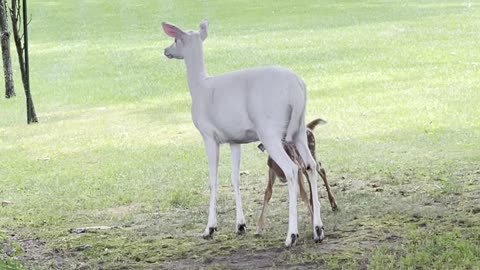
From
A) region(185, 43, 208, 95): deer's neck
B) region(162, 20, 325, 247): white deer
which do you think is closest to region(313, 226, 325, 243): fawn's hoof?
region(162, 20, 325, 247): white deer

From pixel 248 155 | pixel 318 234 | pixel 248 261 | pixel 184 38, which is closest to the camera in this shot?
pixel 248 261

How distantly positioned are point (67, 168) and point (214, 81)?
484cm

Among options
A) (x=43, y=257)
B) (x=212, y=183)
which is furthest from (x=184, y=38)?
(x=43, y=257)

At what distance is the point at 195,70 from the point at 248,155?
4313mm

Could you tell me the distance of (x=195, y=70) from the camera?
24.4ft

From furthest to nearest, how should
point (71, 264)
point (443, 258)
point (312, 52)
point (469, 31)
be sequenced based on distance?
point (469, 31), point (312, 52), point (71, 264), point (443, 258)

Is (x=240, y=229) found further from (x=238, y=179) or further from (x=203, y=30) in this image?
(x=203, y=30)

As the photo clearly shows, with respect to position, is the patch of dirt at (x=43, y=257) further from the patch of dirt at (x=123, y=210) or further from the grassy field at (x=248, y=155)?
the patch of dirt at (x=123, y=210)

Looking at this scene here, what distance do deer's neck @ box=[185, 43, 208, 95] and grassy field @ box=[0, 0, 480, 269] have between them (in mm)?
1225

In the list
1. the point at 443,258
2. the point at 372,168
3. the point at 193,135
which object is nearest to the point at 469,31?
the point at 193,135

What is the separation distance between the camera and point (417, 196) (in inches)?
328

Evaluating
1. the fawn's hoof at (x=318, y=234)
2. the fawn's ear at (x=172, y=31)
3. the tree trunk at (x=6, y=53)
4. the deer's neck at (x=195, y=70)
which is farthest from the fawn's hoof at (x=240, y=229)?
the tree trunk at (x=6, y=53)

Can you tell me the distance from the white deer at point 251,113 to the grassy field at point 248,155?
0.42 m

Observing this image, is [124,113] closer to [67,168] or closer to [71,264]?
[67,168]
